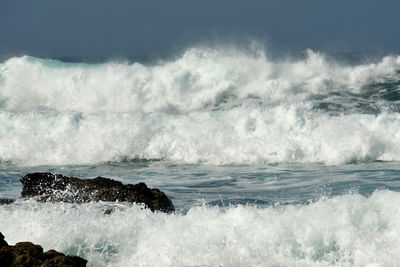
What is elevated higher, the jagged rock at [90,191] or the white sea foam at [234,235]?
the jagged rock at [90,191]

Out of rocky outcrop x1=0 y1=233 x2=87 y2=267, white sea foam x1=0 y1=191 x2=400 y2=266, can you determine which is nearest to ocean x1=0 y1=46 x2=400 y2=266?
white sea foam x1=0 y1=191 x2=400 y2=266

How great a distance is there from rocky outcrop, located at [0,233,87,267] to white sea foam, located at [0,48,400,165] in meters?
8.27

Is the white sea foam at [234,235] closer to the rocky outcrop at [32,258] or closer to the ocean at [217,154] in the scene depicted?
the ocean at [217,154]

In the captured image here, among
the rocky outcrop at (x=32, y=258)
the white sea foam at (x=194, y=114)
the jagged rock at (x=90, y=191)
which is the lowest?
the rocky outcrop at (x=32, y=258)

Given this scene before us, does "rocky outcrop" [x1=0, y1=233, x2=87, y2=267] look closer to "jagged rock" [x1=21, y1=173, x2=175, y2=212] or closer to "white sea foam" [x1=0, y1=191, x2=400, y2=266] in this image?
"white sea foam" [x1=0, y1=191, x2=400, y2=266]

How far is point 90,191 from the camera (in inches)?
304

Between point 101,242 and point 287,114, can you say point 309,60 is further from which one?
point 101,242

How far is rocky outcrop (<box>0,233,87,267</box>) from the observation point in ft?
14.9

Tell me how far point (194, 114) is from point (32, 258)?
11758 mm

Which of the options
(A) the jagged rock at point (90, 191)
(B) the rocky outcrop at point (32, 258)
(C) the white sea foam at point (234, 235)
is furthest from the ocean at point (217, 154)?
(B) the rocky outcrop at point (32, 258)

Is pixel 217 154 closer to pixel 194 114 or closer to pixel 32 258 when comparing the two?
pixel 194 114

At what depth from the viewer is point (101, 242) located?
5781 mm

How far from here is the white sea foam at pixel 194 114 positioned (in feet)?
43.4

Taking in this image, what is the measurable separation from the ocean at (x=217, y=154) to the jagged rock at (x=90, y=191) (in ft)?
1.01
